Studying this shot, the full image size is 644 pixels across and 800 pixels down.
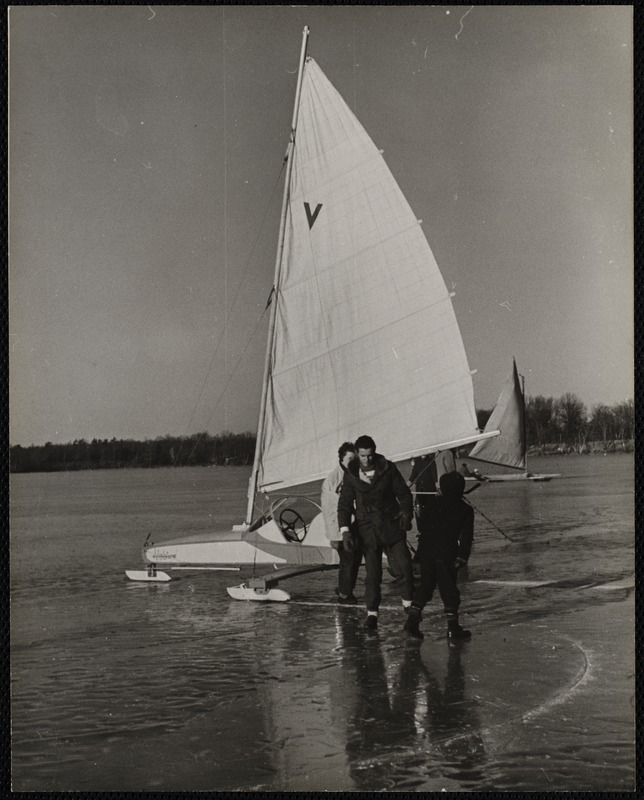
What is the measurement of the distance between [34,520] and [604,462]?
4544 centimetres

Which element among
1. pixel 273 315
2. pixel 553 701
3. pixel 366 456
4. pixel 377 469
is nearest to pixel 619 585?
pixel 377 469

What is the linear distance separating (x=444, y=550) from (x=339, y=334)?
5225mm

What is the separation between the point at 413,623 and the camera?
356 inches

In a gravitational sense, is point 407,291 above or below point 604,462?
above

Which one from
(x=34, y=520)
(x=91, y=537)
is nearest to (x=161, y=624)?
(x=91, y=537)

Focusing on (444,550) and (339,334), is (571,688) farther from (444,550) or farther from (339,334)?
(339,334)

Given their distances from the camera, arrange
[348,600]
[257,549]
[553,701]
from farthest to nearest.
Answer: [257,549] < [348,600] < [553,701]

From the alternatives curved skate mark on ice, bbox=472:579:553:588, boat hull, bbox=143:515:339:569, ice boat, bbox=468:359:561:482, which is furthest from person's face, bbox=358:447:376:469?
ice boat, bbox=468:359:561:482

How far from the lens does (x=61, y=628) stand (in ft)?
34.5

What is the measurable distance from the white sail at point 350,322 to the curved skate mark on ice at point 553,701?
5844mm

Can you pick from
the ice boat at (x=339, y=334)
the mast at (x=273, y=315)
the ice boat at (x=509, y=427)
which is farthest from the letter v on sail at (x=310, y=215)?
the ice boat at (x=509, y=427)

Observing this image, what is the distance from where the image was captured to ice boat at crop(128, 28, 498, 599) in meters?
13.3

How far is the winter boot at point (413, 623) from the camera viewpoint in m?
9.02

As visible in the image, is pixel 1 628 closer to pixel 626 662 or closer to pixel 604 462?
pixel 626 662
